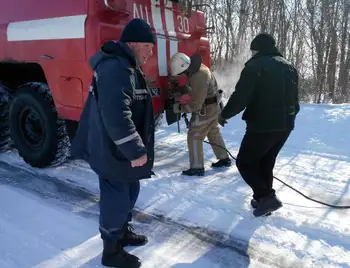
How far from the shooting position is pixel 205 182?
416cm

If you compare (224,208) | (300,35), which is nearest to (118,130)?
(224,208)

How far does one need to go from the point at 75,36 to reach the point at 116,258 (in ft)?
7.49

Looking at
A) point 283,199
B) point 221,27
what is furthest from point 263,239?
point 221,27

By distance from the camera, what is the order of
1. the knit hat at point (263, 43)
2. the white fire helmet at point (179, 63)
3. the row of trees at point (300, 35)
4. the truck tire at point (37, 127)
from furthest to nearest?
1. the row of trees at point (300, 35)
2. the truck tire at point (37, 127)
3. the white fire helmet at point (179, 63)
4. the knit hat at point (263, 43)

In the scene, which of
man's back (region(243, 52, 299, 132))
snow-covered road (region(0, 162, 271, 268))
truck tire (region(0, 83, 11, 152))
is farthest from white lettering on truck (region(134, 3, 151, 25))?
truck tire (region(0, 83, 11, 152))

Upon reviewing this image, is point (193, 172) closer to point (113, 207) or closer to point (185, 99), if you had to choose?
point (185, 99)

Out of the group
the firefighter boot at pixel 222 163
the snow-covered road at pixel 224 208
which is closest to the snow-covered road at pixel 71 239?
the snow-covered road at pixel 224 208

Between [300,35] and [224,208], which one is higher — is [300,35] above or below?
above

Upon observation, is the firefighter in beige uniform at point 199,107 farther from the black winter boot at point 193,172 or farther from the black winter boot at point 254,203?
the black winter boot at point 254,203

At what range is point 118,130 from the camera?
85.0 inches

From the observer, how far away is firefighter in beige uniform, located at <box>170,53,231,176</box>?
13.7 ft

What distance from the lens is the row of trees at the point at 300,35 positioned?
16531 mm

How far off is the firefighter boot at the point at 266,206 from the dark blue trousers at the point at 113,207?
1.31 metres

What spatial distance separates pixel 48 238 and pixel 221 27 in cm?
1658
